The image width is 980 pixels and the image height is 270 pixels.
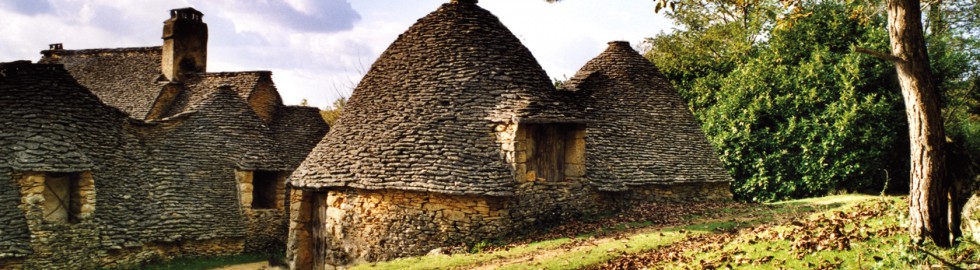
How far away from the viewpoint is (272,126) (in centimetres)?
2462

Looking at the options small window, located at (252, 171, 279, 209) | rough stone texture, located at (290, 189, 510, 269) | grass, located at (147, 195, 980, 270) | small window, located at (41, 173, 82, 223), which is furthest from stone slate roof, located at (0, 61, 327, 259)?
grass, located at (147, 195, 980, 270)

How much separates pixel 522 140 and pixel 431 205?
8.51 ft

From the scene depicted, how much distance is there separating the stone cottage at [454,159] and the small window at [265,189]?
607 cm

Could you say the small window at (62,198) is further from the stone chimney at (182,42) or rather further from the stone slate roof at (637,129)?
the stone slate roof at (637,129)

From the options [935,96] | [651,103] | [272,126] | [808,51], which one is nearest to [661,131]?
[651,103]

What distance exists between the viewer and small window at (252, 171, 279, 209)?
74.7 ft

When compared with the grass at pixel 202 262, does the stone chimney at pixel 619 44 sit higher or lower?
higher

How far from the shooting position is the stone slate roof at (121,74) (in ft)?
88.3

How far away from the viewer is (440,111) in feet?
52.1

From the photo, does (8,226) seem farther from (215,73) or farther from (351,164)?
(215,73)

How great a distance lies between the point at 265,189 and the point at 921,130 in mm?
20207

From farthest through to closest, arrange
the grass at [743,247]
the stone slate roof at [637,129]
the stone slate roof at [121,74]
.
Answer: the stone slate roof at [121,74] < the stone slate roof at [637,129] < the grass at [743,247]

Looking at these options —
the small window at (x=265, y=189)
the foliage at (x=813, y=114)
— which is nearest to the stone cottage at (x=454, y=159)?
Answer: the foliage at (x=813, y=114)

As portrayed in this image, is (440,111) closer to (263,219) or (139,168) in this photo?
(263,219)
